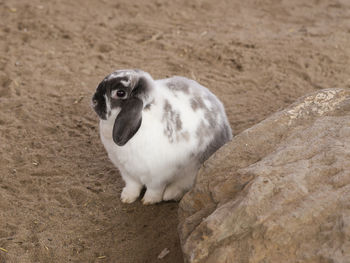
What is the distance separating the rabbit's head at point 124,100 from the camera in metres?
2.91

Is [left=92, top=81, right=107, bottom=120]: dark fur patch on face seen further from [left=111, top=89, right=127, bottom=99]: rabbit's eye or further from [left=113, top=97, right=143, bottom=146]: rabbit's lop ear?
[left=113, top=97, right=143, bottom=146]: rabbit's lop ear

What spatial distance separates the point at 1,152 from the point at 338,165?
296 centimetres

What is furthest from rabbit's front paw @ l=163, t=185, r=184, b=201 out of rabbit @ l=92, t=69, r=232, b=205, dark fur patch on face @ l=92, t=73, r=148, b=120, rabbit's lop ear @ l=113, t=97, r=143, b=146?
dark fur patch on face @ l=92, t=73, r=148, b=120

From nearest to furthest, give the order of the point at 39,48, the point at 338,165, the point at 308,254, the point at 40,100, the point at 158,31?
the point at 308,254 < the point at 338,165 < the point at 40,100 < the point at 39,48 < the point at 158,31

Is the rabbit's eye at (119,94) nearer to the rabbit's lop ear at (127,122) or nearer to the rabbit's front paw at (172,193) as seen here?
the rabbit's lop ear at (127,122)

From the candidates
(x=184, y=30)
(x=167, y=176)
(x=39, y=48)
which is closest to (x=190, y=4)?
(x=184, y=30)

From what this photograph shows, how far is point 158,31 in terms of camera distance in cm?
631

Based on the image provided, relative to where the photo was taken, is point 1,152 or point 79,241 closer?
point 79,241

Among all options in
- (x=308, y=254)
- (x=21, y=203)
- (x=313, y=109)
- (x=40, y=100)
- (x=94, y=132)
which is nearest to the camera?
(x=308, y=254)

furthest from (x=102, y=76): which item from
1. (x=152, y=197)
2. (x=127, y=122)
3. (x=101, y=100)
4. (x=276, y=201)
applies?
(x=276, y=201)

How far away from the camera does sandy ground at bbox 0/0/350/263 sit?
3.35m

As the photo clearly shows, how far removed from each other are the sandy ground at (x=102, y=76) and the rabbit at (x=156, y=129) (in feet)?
0.89

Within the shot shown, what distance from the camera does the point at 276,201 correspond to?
2.27 meters

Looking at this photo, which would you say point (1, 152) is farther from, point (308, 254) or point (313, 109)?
point (308, 254)
